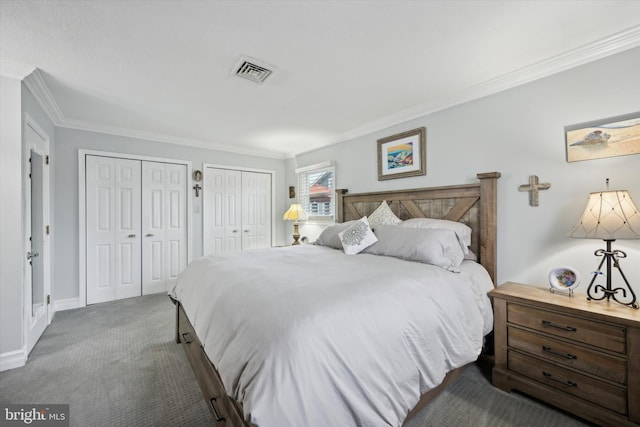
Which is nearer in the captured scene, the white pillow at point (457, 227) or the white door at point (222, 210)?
the white pillow at point (457, 227)

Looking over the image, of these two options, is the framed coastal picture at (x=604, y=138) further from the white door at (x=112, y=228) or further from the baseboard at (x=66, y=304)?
the baseboard at (x=66, y=304)

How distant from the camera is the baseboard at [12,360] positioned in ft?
6.98

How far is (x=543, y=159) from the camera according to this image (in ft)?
7.17

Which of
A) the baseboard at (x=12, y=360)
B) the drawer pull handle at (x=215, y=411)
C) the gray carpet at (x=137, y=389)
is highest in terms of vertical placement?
the drawer pull handle at (x=215, y=411)

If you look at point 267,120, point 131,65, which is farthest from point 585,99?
point 131,65

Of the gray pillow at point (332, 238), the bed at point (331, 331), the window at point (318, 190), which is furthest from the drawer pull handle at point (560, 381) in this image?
the window at point (318, 190)

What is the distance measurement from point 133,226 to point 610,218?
199 inches

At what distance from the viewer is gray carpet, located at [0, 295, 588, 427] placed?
64.4 inches

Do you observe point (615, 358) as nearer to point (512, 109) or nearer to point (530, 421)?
point (530, 421)

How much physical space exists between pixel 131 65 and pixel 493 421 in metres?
3.57

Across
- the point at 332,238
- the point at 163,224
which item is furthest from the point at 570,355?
the point at 163,224

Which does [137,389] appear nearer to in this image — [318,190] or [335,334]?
[335,334]

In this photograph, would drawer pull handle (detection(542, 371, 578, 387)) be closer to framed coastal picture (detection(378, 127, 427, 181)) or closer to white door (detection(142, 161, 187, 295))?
framed coastal picture (detection(378, 127, 427, 181))

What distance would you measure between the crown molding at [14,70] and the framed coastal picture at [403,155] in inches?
135
